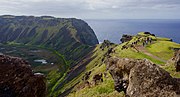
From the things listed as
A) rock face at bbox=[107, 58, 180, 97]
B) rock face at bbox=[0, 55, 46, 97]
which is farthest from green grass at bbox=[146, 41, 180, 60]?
rock face at bbox=[0, 55, 46, 97]

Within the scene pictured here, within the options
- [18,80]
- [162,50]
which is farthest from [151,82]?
[162,50]

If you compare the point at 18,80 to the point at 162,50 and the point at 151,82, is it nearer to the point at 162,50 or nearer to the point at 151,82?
the point at 151,82

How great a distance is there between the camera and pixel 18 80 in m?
21.4

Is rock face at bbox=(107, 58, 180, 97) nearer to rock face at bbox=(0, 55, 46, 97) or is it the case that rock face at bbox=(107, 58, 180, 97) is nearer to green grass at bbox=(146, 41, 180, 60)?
rock face at bbox=(0, 55, 46, 97)

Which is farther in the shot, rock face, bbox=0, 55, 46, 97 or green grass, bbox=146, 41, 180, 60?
green grass, bbox=146, 41, 180, 60

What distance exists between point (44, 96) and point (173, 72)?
88.7 feet

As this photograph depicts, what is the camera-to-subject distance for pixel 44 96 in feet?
75.3

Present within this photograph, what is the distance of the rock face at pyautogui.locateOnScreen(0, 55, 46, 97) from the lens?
69.2ft

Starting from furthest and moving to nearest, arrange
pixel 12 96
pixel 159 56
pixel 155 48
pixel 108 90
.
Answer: pixel 155 48 → pixel 159 56 → pixel 108 90 → pixel 12 96

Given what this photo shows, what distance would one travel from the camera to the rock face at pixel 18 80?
21.1 meters

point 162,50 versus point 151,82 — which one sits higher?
point 151,82

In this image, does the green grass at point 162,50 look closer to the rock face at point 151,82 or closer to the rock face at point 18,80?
the rock face at point 151,82

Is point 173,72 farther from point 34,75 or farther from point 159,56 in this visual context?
point 159,56

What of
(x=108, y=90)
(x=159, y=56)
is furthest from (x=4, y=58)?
(x=159, y=56)
